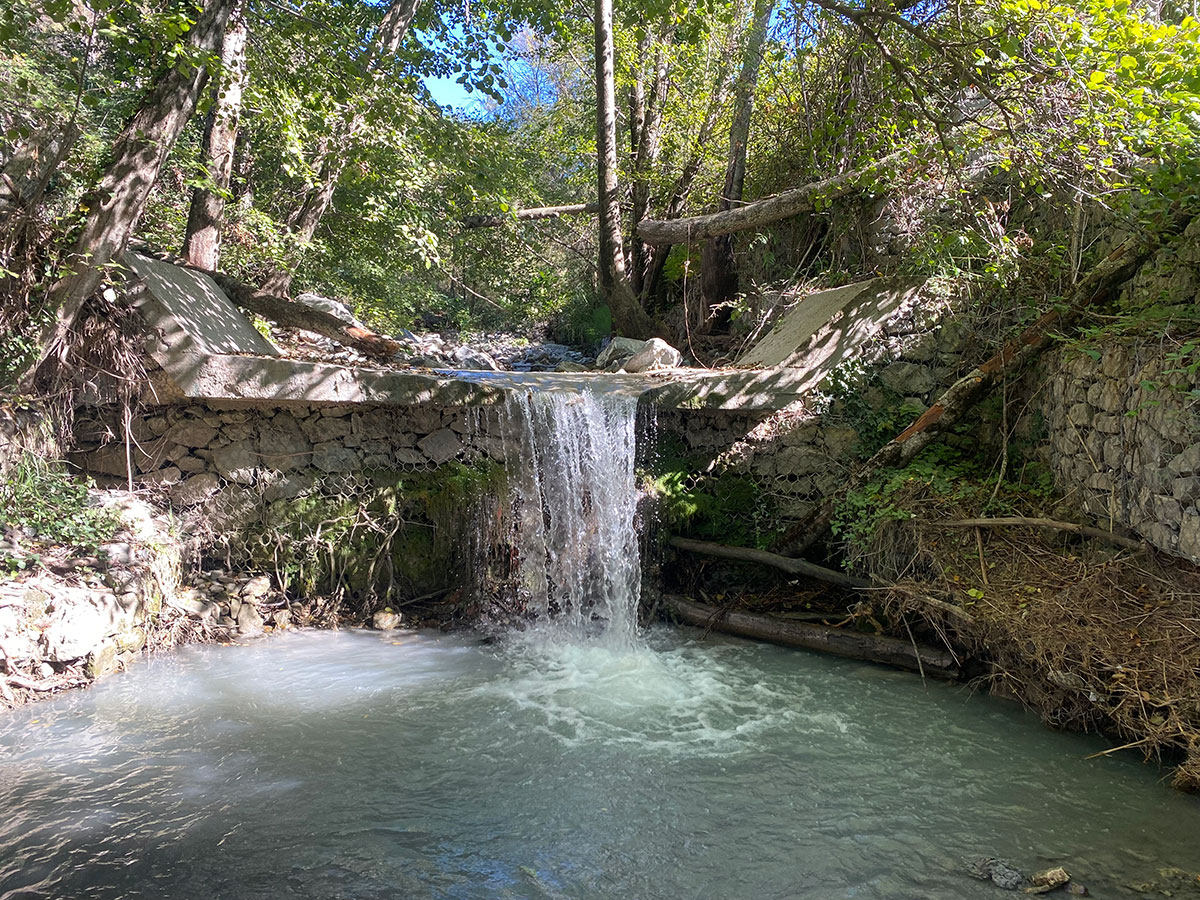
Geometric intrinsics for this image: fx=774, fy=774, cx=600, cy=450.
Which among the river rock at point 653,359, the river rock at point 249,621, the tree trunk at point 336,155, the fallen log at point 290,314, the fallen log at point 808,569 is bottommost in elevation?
the river rock at point 249,621

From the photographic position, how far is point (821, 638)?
5383 mm

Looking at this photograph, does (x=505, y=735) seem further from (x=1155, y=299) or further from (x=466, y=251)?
(x=466, y=251)

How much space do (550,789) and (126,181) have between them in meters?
4.92

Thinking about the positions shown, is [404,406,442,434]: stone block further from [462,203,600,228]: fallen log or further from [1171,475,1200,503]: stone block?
[1171,475,1200,503]: stone block

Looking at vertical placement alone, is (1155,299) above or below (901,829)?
above

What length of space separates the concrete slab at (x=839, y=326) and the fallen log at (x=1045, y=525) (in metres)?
1.84

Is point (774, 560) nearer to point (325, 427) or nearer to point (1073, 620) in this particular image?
point (1073, 620)

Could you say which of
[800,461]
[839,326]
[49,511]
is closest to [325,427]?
[49,511]

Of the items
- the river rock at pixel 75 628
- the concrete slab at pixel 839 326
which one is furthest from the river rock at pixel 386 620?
the concrete slab at pixel 839 326

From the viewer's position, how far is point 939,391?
20.3 ft

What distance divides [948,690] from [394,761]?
3303 mm

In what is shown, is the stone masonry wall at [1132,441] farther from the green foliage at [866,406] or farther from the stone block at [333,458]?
the stone block at [333,458]

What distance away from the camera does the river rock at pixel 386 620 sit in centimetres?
593

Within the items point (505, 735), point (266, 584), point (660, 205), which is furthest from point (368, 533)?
point (660, 205)
